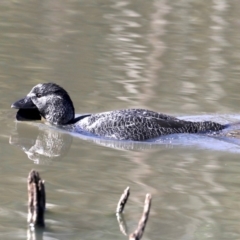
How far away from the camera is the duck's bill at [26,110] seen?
11783 mm

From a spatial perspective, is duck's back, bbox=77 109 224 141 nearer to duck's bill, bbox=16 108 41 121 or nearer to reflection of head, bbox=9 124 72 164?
reflection of head, bbox=9 124 72 164

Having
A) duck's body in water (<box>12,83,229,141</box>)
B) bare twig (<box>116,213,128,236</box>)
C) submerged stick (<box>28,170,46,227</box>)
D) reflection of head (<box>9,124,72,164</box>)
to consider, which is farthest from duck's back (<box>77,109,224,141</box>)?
submerged stick (<box>28,170,46,227</box>)

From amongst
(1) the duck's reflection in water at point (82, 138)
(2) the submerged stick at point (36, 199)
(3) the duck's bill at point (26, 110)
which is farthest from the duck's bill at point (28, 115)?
(2) the submerged stick at point (36, 199)

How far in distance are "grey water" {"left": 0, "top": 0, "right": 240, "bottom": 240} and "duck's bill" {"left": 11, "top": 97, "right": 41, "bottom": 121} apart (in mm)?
155

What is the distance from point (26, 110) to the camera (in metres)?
12.0

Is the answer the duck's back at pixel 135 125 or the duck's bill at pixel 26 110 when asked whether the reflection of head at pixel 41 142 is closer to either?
the duck's bill at pixel 26 110

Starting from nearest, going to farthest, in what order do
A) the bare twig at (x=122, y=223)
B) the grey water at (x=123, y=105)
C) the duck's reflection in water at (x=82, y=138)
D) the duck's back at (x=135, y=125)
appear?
1. the bare twig at (x=122, y=223)
2. the grey water at (x=123, y=105)
3. the duck's reflection in water at (x=82, y=138)
4. the duck's back at (x=135, y=125)

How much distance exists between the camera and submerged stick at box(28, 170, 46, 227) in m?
6.43


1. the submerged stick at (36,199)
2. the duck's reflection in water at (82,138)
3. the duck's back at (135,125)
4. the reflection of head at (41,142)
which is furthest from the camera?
the duck's back at (135,125)

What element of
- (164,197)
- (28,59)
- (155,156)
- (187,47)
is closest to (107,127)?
(155,156)

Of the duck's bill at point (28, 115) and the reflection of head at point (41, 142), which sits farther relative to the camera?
the duck's bill at point (28, 115)

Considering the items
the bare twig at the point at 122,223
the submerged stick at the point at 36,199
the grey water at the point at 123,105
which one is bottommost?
the grey water at the point at 123,105

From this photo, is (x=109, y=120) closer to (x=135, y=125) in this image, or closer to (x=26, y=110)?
(x=135, y=125)

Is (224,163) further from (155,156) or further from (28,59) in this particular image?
(28,59)
